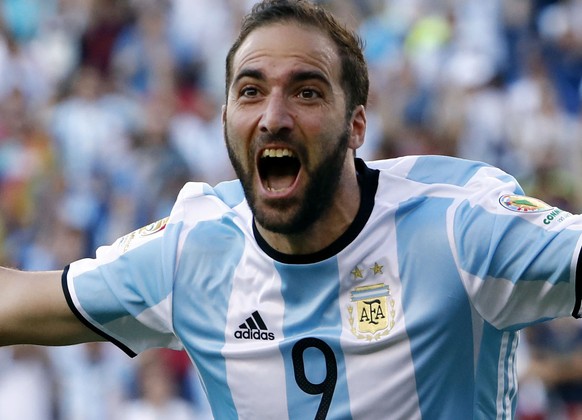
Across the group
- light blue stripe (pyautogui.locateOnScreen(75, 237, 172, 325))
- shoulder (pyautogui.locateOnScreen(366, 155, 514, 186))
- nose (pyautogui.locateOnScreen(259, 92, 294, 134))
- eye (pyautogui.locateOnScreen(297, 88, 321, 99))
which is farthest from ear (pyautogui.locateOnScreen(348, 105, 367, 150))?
light blue stripe (pyautogui.locateOnScreen(75, 237, 172, 325))

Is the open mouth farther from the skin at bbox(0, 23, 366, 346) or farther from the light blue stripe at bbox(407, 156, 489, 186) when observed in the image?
the light blue stripe at bbox(407, 156, 489, 186)

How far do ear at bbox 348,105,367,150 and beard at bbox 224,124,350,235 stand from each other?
16 centimetres

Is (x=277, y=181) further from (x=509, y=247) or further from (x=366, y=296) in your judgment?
(x=509, y=247)

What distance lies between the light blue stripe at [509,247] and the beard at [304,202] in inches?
16.0

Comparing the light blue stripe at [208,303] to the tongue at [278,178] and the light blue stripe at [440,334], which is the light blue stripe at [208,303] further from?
the light blue stripe at [440,334]

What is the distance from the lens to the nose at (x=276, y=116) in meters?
3.48

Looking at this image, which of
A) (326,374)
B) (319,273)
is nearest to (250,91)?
(319,273)

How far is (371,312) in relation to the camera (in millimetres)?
3512

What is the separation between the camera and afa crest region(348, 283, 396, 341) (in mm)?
3479

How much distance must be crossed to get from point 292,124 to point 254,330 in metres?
0.63

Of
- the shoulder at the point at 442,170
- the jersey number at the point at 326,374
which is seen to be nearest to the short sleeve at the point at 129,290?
the jersey number at the point at 326,374

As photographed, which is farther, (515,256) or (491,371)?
(491,371)

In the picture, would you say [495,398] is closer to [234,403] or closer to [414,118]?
[234,403]

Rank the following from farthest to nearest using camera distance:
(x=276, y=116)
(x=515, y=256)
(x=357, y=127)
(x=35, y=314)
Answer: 1. (x=357, y=127)
2. (x=35, y=314)
3. (x=276, y=116)
4. (x=515, y=256)
